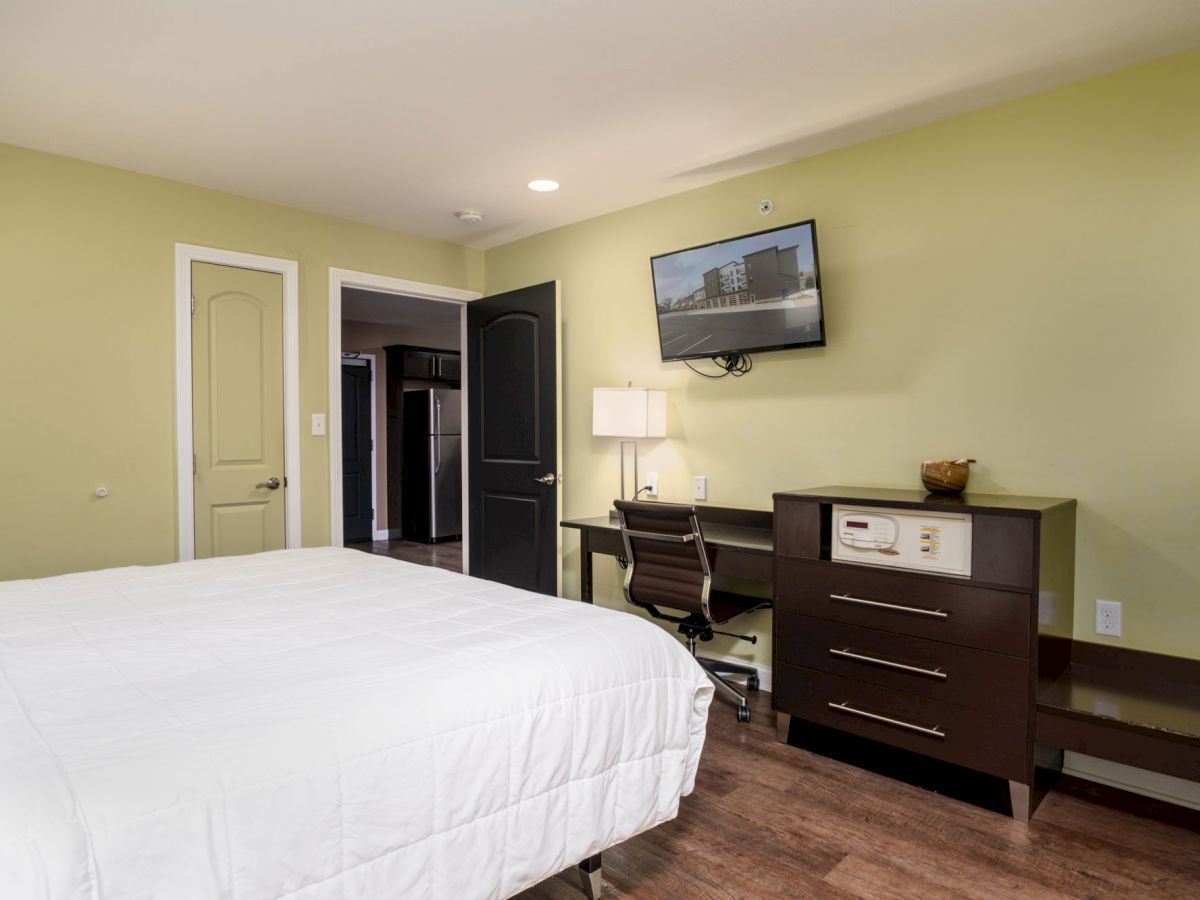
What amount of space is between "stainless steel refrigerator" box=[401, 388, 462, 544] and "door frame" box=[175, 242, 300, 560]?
11.6ft

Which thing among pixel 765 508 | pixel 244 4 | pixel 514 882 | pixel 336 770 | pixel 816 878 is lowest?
pixel 816 878

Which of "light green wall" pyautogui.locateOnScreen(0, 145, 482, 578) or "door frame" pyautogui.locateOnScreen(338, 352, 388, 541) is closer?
"light green wall" pyautogui.locateOnScreen(0, 145, 482, 578)

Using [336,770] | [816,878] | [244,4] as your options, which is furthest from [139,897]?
[244,4]

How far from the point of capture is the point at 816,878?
6.34 feet

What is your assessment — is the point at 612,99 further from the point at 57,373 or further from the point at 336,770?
the point at 57,373

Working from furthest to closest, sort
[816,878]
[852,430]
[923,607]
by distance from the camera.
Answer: [852,430]
[923,607]
[816,878]

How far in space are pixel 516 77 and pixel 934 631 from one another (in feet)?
7.70

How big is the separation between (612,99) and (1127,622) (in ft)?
8.42

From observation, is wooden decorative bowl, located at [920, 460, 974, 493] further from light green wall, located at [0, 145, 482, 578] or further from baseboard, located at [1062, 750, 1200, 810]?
A: light green wall, located at [0, 145, 482, 578]

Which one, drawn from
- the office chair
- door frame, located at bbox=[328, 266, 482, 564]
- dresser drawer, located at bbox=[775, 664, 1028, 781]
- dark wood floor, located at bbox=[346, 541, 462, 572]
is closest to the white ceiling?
door frame, located at bbox=[328, 266, 482, 564]

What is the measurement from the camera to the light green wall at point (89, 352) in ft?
10.2

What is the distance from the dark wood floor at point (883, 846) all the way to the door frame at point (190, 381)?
2609 mm

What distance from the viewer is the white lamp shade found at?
11.9 ft

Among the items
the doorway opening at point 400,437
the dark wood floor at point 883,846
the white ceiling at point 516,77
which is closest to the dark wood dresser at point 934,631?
the dark wood floor at point 883,846
